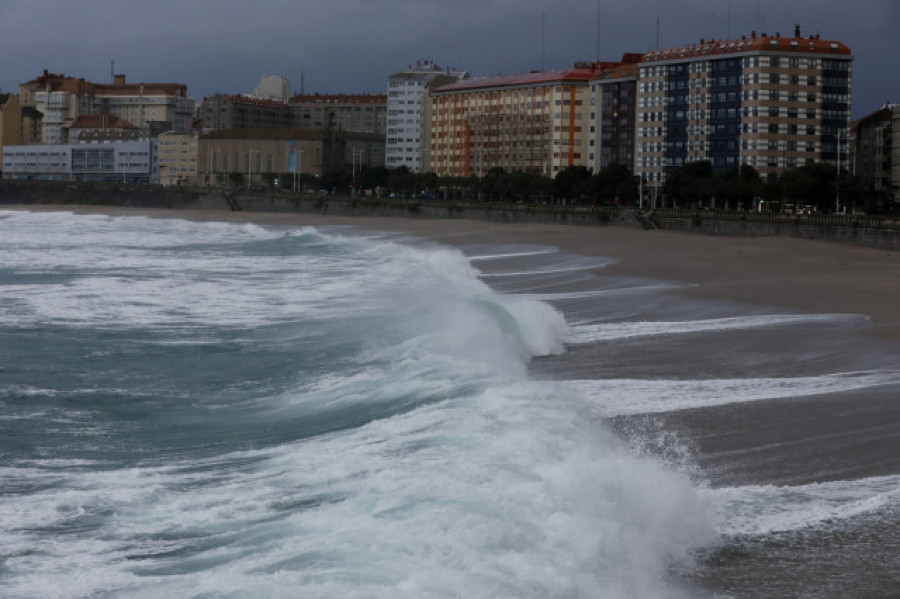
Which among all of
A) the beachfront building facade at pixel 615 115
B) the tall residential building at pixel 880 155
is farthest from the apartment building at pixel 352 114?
the tall residential building at pixel 880 155

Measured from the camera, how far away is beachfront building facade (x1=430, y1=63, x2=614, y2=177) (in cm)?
12006

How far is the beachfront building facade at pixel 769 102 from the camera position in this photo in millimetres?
89875

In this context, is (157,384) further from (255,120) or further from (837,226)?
(255,120)

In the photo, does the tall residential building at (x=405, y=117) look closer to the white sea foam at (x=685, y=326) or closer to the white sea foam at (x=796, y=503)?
the white sea foam at (x=685, y=326)

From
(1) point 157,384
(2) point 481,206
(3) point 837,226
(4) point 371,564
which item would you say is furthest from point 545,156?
(4) point 371,564

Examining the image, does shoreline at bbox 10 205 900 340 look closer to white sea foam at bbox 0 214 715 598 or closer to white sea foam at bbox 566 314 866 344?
white sea foam at bbox 566 314 866 344

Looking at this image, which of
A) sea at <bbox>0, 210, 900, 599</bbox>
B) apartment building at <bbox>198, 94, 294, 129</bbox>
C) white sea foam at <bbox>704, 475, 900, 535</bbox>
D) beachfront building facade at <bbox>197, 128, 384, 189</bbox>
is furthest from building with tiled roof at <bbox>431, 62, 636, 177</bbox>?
white sea foam at <bbox>704, 475, 900, 535</bbox>

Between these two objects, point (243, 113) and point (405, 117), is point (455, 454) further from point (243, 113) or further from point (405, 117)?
point (243, 113)

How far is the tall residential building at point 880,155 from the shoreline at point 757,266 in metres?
32.9

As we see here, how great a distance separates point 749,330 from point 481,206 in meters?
70.7

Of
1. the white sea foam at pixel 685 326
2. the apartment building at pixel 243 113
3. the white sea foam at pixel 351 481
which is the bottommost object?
the white sea foam at pixel 351 481

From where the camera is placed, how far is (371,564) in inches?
265

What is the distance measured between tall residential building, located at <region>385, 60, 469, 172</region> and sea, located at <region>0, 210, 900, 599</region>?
132m

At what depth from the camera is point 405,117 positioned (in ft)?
505
